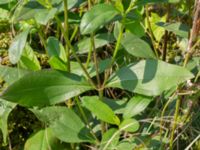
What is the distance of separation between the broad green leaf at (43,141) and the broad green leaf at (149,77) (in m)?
0.21

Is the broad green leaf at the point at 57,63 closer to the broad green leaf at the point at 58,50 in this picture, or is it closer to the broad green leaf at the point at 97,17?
the broad green leaf at the point at 58,50

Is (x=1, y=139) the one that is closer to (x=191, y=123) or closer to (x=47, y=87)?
(x=47, y=87)

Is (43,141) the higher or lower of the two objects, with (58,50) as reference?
lower

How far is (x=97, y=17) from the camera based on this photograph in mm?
899

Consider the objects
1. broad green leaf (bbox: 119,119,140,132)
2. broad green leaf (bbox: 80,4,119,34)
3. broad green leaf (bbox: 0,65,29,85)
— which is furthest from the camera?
broad green leaf (bbox: 0,65,29,85)

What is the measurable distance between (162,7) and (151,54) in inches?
20.1

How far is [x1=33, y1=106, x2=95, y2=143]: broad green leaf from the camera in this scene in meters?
1.05

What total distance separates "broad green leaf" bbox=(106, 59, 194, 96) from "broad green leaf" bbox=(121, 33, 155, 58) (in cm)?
6

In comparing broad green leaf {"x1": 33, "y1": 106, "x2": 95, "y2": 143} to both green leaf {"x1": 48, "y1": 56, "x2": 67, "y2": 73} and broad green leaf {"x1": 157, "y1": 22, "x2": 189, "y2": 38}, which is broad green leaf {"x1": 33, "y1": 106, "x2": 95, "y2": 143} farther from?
broad green leaf {"x1": 157, "y1": 22, "x2": 189, "y2": 38}

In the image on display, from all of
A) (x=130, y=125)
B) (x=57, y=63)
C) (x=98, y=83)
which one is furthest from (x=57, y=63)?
(x=130, y=125)

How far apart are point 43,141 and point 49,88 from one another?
7.0 inches

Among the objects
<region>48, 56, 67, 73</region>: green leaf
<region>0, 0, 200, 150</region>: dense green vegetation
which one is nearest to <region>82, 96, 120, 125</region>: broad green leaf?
<region>0, 0, 200, 150</region>: dense green vegetation

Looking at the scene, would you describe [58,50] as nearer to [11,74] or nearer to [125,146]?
[11,74]

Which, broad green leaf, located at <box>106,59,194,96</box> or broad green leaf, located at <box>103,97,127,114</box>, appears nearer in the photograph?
broad green leaf, located at <box>106,59,194,96</box>
